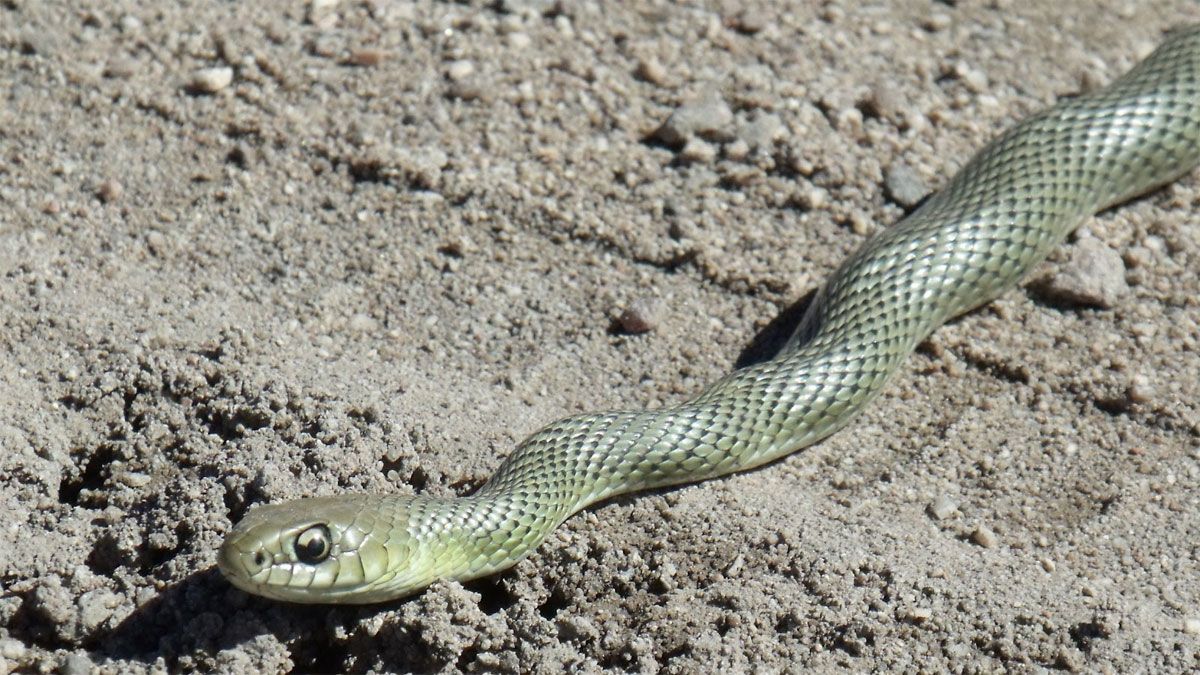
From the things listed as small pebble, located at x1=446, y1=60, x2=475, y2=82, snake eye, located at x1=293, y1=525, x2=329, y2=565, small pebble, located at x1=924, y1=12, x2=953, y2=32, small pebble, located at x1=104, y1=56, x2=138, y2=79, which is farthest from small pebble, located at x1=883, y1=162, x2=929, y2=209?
small pebble, located at x1=104, y1=56, x2=138, y2=79

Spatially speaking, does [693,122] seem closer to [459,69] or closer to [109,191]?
[459,69]

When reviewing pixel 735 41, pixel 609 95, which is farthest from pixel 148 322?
pixel 735 41

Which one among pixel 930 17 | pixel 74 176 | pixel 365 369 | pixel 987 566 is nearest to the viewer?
pixel 987 566

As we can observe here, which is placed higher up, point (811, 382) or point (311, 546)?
point (811, 382)

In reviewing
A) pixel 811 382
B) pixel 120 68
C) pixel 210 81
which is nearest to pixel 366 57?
pixel 210 81

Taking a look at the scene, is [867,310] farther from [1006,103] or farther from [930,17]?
[930,17]

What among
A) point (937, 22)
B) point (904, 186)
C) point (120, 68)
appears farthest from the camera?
point (937, 22)

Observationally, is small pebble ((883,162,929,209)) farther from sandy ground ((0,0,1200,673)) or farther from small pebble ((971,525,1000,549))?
small pebble ((971,525,1000,549))
